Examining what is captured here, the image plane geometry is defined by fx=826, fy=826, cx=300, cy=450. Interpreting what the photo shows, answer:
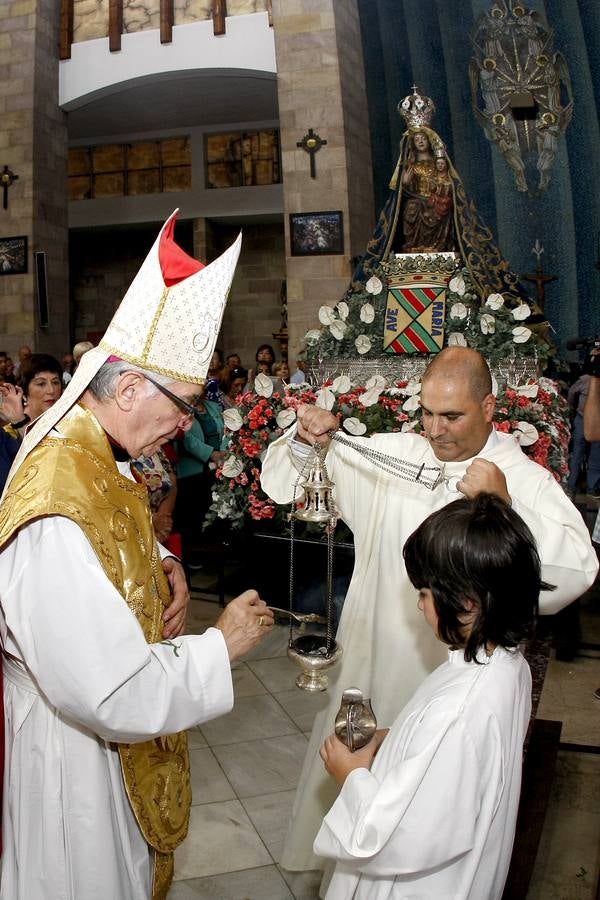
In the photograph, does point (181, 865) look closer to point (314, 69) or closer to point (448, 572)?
point (448, 572)

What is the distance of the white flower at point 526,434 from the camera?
4648mm

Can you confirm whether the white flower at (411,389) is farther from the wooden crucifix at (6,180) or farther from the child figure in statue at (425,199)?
the wooden crucifix at (6,180)

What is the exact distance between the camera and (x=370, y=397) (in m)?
4.90

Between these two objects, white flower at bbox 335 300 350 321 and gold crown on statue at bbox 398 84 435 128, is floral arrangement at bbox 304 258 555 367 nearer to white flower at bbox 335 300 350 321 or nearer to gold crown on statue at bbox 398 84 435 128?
→ white flower at bbox 335 300 350 321

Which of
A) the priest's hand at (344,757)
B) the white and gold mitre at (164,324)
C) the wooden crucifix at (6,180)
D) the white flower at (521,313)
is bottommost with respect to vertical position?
the priest's hand at (344,757)

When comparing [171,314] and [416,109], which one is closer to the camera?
[171,314]

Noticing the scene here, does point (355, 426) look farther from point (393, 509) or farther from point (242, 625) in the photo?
point (242, 625)

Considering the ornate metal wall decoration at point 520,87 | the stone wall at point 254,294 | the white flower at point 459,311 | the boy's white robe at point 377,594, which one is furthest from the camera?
the stone wall at point 254,294

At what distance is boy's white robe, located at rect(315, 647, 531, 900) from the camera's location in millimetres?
1487

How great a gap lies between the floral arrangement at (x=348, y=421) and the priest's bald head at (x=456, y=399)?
7.34 ft

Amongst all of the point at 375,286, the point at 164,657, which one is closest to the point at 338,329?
the point at 375,286

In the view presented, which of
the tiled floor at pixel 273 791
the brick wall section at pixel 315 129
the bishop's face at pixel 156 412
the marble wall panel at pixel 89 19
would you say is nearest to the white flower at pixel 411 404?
the tiled floor at pixel 273 791

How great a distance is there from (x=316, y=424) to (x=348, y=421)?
2464mm

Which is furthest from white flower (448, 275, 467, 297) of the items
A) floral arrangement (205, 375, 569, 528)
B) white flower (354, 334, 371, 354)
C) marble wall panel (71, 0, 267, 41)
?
marble wall panel (71, 0, 267, 41)
